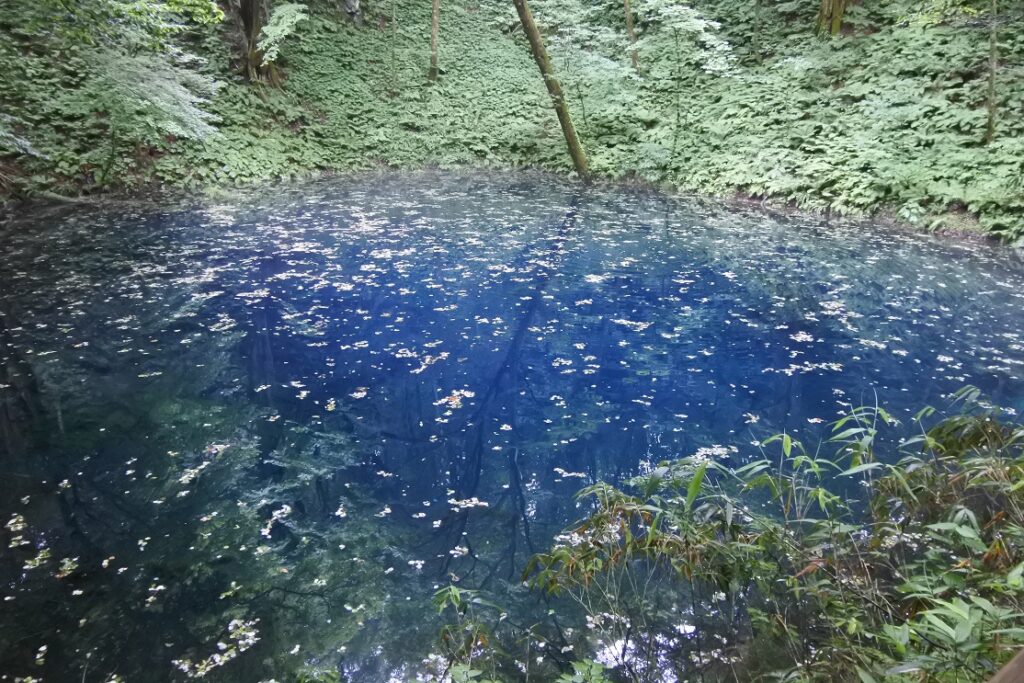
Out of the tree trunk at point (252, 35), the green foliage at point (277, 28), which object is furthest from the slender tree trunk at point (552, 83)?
the tree trunk at point (252, 35)

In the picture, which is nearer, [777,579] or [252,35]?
[777,579]

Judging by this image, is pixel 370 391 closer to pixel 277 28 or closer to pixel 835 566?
pixel 835 566

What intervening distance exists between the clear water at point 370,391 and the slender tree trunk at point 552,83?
4.96 meters

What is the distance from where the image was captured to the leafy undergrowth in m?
2.28

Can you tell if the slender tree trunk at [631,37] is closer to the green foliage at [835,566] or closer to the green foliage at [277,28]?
the green foliage at [277,28]

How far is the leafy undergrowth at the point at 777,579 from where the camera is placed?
2283 mm

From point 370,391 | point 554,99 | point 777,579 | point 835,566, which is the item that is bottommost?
point 370,391

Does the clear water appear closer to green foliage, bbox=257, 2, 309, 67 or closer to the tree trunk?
green foliage, bbox=257, 2, 309, 67

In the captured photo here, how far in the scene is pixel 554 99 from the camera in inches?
553

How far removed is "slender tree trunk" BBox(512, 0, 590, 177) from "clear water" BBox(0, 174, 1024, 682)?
4957 mm

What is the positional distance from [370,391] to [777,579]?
3.44 m

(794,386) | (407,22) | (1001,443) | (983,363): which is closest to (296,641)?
(1001,443)

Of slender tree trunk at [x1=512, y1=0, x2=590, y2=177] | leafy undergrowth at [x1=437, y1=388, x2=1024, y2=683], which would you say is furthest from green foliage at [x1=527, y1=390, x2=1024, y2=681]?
slender tree trunk at [x1=512, y1=0, x2=590, y2=177]

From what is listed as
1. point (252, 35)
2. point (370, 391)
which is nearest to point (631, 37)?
point (252, 35)
